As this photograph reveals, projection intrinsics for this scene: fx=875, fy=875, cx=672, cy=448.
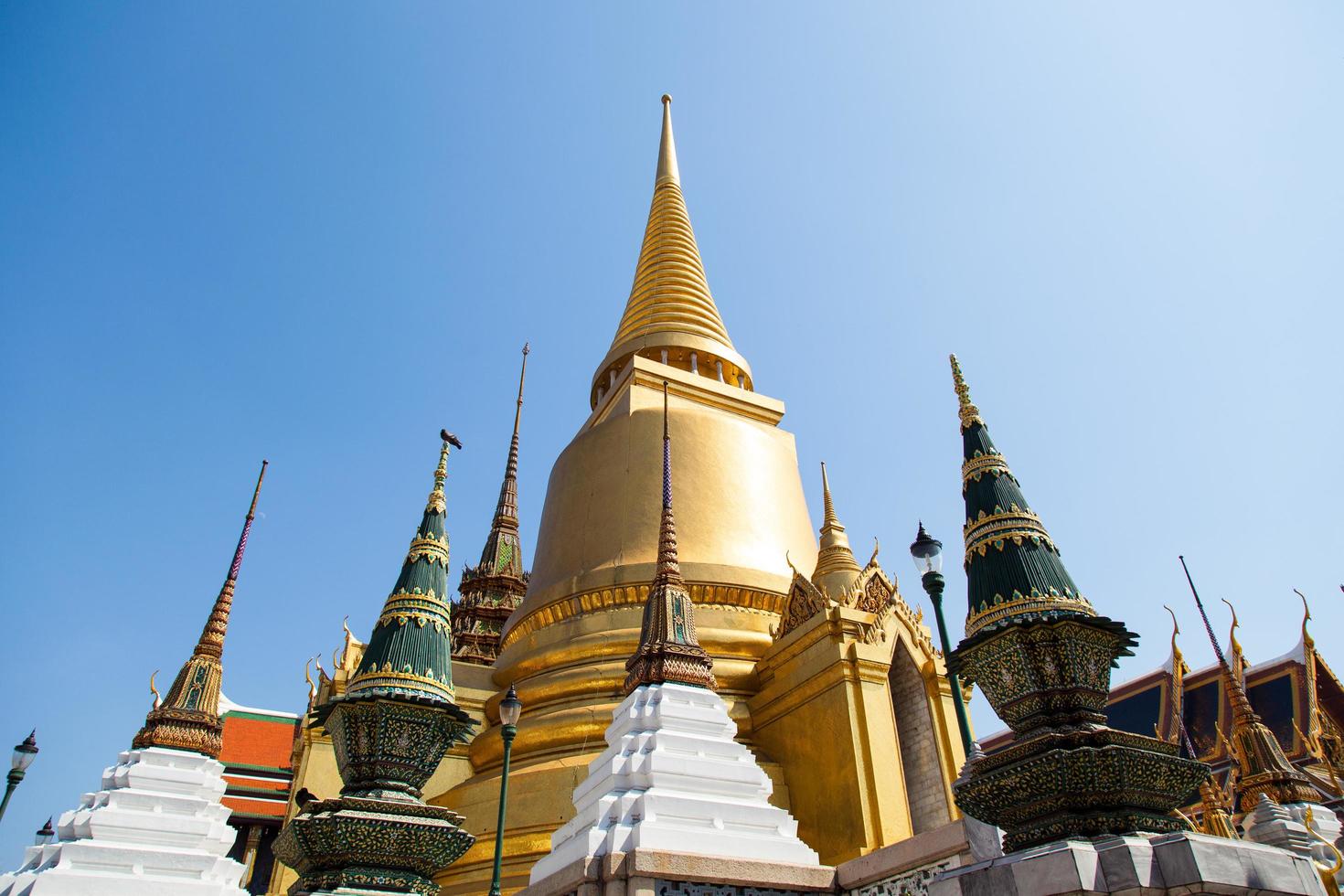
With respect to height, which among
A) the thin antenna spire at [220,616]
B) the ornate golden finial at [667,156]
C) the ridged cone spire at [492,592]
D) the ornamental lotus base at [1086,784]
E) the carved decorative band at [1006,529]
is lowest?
the ornamental lotus base at [1086,784]

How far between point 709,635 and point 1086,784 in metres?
8.04

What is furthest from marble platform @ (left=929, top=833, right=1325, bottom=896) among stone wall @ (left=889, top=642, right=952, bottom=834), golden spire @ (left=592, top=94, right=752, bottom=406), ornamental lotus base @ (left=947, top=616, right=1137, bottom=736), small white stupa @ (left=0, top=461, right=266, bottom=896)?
golden spire @ (left=592, top=94, right=752, bottom=406)

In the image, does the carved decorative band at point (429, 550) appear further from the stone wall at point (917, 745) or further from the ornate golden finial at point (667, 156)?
the ornate golden finial at point (667, 156)

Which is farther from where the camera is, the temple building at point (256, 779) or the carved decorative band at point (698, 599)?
the temple building at point (256, 779)

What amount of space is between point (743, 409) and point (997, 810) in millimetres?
12808

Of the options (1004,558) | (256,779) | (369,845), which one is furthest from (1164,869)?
(256,779)

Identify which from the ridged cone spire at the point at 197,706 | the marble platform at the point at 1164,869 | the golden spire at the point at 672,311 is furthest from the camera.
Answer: the golden spire at the point at 672,311

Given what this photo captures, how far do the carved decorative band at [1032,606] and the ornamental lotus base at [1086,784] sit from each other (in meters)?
0.53

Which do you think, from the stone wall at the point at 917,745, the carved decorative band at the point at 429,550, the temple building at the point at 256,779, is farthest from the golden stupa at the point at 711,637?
the temple building at the point at 256,779

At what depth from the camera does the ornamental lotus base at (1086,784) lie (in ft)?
11.8

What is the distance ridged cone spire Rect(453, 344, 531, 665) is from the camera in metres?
23.5

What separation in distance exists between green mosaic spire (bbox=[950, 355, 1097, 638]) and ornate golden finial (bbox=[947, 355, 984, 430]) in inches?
7.9

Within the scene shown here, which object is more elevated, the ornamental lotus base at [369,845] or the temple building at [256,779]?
the temple building at [256,779]

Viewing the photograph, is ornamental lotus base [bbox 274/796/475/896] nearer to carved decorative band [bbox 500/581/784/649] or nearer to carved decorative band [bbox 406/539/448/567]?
carved decorative band [bbox 406/539/448/567]
